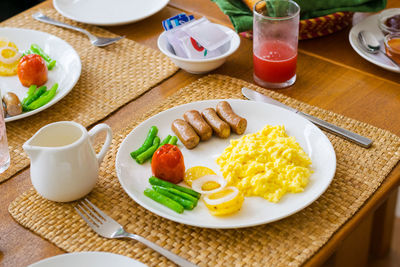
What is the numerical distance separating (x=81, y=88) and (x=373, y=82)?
0.98 metres

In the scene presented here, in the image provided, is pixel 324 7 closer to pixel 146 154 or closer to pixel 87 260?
pixel 146 154

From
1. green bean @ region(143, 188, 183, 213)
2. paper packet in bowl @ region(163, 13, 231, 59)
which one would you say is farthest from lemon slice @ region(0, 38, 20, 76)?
green bean @ region(143, 188, 183, 213)

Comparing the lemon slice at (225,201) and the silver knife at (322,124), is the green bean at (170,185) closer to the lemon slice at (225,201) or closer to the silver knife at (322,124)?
the lemon slice at (225,201)

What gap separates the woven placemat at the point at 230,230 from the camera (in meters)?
1.13

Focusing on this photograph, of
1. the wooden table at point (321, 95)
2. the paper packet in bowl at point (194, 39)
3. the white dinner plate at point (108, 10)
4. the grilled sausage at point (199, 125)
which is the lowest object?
the wooden table at point (321, 95)

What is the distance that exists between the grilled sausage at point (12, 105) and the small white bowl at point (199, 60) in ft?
1.64

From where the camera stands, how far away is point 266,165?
4.24 ft

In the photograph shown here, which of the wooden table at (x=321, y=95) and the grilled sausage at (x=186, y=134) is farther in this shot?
the grilled sausage at (x=186, y=134)

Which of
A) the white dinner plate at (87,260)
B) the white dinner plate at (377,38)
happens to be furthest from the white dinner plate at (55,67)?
the white dinner plate at (377,38)

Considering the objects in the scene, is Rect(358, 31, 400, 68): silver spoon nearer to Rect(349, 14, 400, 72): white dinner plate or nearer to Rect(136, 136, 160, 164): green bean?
Rect(349, 14, 400, 72): white dinner plate

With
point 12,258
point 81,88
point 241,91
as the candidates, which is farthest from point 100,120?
point 12,258

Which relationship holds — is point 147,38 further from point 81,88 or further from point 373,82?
point 373,82

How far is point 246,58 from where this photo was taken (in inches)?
74.1

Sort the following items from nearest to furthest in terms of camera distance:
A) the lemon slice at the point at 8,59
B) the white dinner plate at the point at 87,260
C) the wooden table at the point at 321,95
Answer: the white dinner plate at the point at 87,260, the wooden table at the point at 321,95, the lemon slice at the point at 8,59
